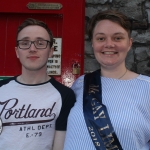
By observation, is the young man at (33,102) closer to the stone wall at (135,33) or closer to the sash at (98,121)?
the sash at (98,121)

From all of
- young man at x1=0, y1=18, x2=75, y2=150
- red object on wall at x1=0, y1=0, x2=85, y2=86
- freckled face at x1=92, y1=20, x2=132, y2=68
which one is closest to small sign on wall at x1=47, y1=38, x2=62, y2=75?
red object on wall at x1=0, y1=0, x2=85, y2=86

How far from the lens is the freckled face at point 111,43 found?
1.46 metres

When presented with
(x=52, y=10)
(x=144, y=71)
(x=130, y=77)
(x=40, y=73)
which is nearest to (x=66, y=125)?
(x=40, y=73)

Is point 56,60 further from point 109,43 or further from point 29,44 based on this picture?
point 109,43

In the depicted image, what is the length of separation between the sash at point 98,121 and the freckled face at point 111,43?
0.15 m

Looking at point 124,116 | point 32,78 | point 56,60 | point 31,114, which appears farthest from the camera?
point 56,60

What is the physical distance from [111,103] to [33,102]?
391 millimetres

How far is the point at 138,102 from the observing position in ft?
4.46

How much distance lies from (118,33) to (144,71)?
3.49ft

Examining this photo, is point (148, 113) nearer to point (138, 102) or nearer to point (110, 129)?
point (138, 102)

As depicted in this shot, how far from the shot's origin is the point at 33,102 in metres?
1.46

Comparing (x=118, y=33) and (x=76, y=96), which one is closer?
(x=118, y=33)

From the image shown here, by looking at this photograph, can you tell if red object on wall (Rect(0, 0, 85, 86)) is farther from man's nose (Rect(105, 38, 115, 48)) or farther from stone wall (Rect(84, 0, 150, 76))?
man's nose (Rect(105, 38, 115, 48))

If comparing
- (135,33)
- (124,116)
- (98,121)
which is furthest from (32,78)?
(135,33)
